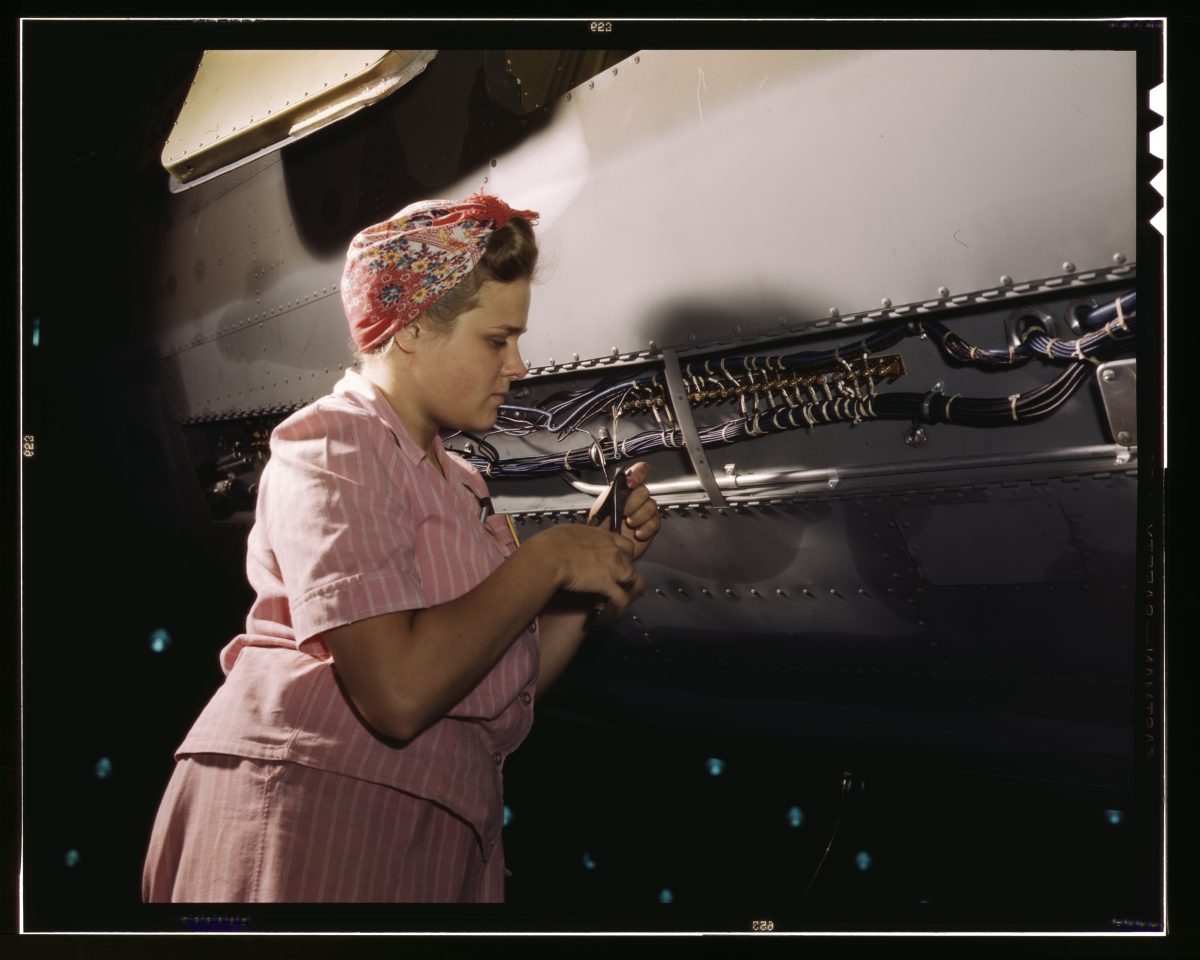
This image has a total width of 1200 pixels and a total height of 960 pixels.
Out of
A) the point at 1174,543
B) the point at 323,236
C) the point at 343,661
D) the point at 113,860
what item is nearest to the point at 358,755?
the point at 343,661

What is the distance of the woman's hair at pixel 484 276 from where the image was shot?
124cm

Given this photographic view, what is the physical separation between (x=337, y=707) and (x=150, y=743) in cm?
49

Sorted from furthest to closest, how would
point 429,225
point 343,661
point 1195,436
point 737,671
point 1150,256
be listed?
point 737,671, point 1195,436, point 1150,256, point 429,225, point 343,661

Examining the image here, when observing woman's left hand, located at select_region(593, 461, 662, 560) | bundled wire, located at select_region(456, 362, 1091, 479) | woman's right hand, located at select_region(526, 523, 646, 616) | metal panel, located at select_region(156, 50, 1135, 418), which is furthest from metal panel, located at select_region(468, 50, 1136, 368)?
woman's right hand, located at select_region(526, 523, 646, 616)

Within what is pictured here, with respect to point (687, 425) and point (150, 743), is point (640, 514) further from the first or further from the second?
point (150, 743)

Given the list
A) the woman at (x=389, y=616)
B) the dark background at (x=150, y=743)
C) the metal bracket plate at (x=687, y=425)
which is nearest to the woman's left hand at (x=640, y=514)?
the woman at (x=389, y=616)

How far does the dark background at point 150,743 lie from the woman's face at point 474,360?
456 mm

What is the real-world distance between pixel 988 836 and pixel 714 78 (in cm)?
117

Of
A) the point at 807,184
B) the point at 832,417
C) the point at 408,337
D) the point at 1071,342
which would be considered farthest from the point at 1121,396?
the point at 408,337

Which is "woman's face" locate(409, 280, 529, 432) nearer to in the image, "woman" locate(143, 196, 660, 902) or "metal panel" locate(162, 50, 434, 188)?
"woman" locate(143, 196, 660, 902)

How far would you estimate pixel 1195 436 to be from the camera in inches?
56.9

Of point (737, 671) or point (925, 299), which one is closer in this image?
point (925, 299)

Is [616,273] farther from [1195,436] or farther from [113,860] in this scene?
[113,860]

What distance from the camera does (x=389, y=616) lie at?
1099 millimetres
